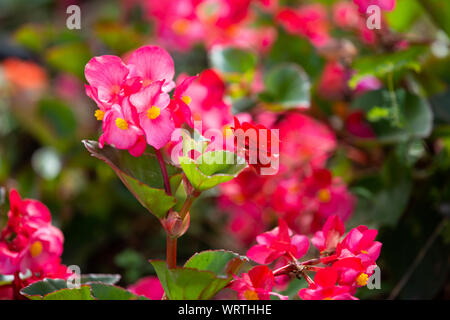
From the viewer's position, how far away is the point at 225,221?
98 centimetres

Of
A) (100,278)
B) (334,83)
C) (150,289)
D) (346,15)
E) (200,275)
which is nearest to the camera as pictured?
(200,275)

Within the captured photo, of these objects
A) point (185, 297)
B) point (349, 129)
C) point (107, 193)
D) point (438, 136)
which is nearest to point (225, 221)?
point (107, 193)

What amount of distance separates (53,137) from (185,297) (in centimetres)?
73

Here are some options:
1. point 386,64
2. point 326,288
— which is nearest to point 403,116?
point 386,64

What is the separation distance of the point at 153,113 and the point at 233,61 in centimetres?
40

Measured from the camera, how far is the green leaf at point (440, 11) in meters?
0.63

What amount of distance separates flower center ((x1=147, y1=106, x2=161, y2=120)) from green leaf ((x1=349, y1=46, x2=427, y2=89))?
0.29m

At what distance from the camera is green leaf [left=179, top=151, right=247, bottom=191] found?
1.16 feet

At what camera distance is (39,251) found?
44cm

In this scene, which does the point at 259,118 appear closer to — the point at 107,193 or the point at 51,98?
the point at 107,193

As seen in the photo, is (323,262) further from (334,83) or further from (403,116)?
(334,83)

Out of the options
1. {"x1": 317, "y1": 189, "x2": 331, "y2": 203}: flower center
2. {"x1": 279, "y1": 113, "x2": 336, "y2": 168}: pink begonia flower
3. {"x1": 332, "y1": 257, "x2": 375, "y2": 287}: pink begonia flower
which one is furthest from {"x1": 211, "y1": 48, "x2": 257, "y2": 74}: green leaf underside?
{"x1": 332, "y1": 257, "x2": 375, "y2": 287}: pink begonia flower

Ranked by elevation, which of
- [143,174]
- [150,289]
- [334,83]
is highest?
[334,83]

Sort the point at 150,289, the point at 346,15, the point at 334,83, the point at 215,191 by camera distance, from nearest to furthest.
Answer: the point at 150,289
the point at 215,191
the point at 334,83
the point at 346,15
